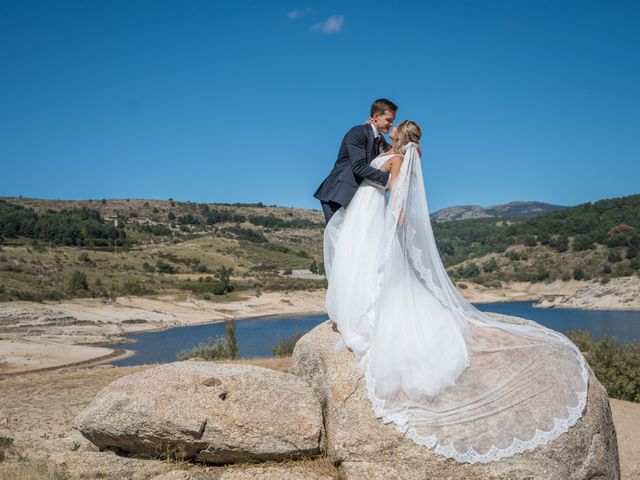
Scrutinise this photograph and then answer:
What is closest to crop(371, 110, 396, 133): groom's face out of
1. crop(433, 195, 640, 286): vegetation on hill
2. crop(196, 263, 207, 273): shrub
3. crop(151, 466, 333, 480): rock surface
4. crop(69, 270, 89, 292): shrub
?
crop(151, 466, 333, 480): rock surface

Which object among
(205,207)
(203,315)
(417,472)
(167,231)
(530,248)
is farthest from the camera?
(205,207)

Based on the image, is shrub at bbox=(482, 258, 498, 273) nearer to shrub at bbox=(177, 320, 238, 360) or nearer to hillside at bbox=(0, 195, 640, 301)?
hillside at bbox=(0, 195, 640, 301)

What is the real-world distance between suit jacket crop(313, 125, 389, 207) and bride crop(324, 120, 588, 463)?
141mm

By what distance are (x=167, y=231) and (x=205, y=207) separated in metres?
38.9

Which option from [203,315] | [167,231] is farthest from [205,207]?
[203,315]

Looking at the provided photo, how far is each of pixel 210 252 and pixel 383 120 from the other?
101 meters

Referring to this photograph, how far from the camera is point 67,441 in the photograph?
8.47 m

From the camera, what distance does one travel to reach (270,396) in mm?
7219

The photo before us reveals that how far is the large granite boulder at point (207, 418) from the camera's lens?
6.86 m

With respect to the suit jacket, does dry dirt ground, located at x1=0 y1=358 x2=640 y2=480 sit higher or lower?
lower

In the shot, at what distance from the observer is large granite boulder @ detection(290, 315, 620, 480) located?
5855mm

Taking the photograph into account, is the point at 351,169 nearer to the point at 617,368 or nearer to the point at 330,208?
the point at 330,208

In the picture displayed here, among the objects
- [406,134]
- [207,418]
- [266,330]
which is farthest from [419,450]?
[266,330]

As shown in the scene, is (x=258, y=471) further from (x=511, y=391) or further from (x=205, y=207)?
(x=205, y=207)
